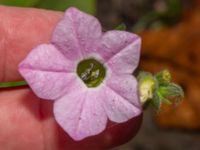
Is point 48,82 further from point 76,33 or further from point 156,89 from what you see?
point 156,89

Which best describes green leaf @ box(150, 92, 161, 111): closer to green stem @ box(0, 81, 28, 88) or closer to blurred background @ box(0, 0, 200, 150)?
green stem @ box(0, 81, 28, 88)

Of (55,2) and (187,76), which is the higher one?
A: (55,2)

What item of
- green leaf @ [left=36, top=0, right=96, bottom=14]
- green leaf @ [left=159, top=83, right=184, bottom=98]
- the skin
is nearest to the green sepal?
green leaf @ [left=159, top=83, right=184, bottom=98]

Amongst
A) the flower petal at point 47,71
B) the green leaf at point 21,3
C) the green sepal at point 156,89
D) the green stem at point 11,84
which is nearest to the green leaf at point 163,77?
the green sepal at point 156,89

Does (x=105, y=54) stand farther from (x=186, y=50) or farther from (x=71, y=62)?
(x=186, y=50)

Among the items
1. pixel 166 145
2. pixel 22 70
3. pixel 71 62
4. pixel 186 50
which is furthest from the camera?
pixel 186 50

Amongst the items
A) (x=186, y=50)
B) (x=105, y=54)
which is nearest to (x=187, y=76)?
(x=186, y=50)

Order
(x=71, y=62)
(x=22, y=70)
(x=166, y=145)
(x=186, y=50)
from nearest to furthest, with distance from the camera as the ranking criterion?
(x=22, y=70) < (x=71, y=62) < (x=166, y=145) < (x=186, y=50)
